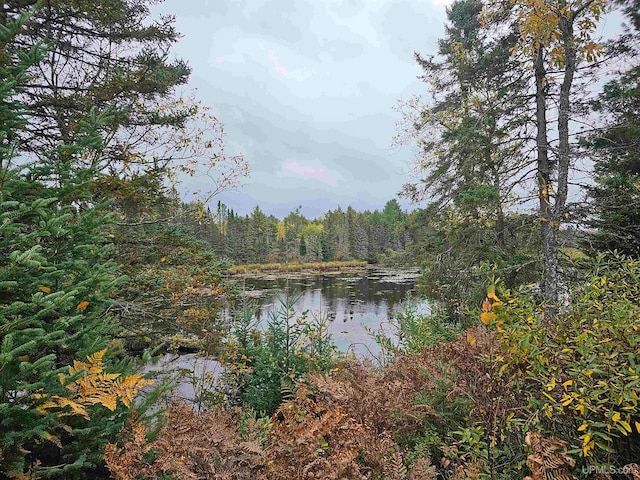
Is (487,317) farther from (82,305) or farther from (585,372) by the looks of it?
(82,305)

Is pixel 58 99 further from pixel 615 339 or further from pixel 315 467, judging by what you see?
pixel 615 339

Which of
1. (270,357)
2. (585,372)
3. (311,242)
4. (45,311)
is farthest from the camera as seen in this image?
(311,242)

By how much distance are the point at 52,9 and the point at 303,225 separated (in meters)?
75.4

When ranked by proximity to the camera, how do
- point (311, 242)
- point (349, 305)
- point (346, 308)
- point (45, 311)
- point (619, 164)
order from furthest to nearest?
1. point (311, 242)
2. point (349, 305)
3. point (346, 308)
4. point (619, 164)
5. point (45, 311)

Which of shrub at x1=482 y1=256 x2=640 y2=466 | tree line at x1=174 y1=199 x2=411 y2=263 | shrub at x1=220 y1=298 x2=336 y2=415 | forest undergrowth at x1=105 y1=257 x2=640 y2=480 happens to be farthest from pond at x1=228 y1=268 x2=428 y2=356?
tree line at x1=174 y1=199 x2=411 y2=263

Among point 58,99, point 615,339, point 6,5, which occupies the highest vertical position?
point 6,5

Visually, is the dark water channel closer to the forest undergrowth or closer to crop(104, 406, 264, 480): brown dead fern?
crop(104, 406, 264, 480): brown dead fern

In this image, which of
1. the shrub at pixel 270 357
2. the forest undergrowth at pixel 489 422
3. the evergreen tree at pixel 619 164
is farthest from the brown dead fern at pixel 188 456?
the evergreen tree at pixel 619 164

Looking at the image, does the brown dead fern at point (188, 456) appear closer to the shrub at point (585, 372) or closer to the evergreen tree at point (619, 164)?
the shrub at point (585, 372)

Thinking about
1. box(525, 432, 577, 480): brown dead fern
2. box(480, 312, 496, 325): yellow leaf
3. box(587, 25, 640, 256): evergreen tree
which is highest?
box(587, 25, 640, 256): evergreen tree

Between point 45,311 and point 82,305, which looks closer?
point 45,311

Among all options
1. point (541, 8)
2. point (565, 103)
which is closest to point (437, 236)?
point (565, 103)

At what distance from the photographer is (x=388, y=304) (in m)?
16.4

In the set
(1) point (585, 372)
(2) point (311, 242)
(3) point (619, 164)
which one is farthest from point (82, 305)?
(2) point (311, 242)
